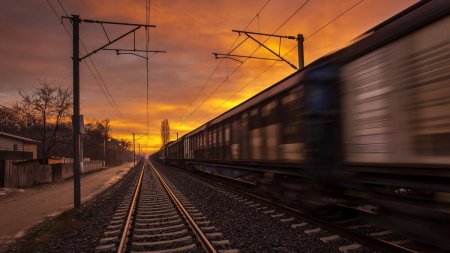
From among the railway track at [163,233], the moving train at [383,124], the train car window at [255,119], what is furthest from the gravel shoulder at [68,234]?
the train car window at [255,119]

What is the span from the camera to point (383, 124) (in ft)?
Result: 18.2

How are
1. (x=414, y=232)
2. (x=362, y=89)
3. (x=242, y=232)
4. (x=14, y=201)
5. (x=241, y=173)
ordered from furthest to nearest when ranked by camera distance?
(x=14, y=201), (x=241, y=173), (x=242, y=232), (x=362, y=89), (x=414, y=232)

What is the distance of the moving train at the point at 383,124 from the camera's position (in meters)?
4.62

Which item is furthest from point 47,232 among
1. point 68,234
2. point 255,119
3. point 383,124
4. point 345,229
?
point 383,124

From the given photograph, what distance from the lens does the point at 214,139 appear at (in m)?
19.9

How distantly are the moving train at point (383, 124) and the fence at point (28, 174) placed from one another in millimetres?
19817

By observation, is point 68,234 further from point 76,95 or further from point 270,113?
point 270,113

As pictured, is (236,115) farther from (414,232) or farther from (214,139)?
(414,232)

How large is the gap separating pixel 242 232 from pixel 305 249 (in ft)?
5.96

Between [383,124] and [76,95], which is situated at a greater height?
[76,95]

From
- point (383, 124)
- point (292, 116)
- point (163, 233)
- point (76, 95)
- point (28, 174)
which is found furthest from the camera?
point (28, 174)

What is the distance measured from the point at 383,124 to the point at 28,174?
26615mm

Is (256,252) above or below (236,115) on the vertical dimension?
below

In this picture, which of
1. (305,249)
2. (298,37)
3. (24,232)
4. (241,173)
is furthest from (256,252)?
(298,37)
